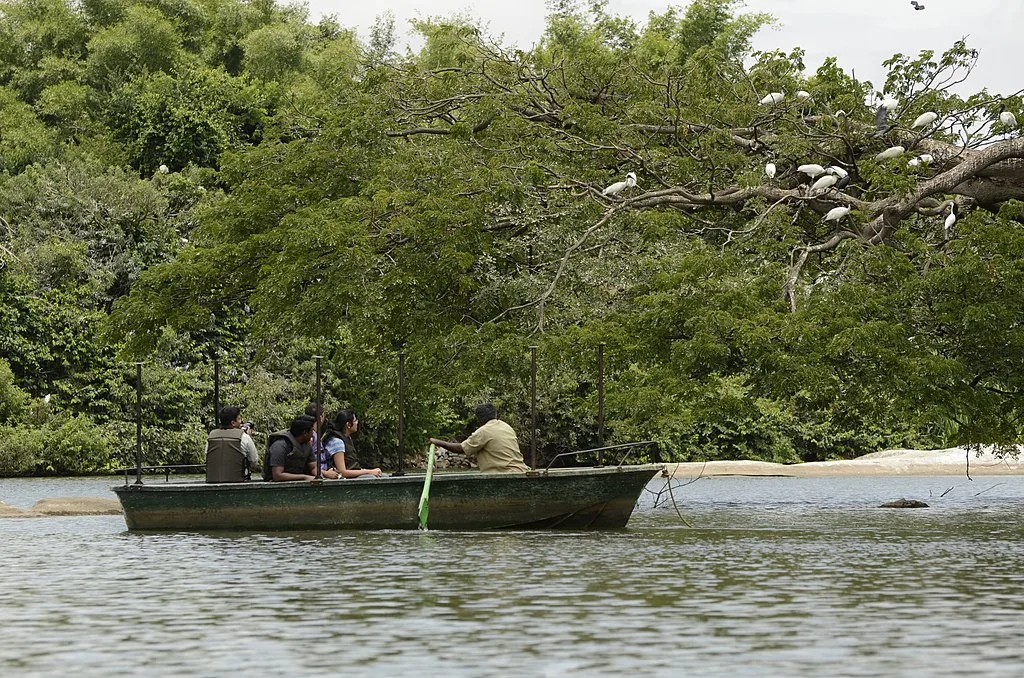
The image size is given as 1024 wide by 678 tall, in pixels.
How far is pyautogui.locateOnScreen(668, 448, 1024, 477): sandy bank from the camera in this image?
141ft

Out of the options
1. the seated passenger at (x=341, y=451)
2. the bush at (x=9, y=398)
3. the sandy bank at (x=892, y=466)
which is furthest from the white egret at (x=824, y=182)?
the bush at (x=9, y=398)

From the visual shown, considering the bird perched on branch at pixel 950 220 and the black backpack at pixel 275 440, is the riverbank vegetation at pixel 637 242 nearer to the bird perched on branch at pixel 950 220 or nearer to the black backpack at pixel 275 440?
the bird perched on branch at pixel 950 220

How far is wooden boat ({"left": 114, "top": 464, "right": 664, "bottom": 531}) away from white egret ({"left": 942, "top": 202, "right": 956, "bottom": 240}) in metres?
6.10

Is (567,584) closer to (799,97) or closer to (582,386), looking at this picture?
(799,97)

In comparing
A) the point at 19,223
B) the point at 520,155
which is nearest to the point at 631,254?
the point at 520,155

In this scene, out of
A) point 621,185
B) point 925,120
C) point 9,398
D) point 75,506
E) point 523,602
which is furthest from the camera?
point 9,398

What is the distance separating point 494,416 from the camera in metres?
22.0

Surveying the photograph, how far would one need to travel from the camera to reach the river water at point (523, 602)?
10523mm

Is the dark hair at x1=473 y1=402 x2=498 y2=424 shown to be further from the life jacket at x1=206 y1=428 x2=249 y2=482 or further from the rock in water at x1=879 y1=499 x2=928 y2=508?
the rock in water at x1=879 y1=499 x2=928 y2=508

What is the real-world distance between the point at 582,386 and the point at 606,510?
25383 millimetres

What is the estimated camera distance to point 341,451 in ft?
72.5

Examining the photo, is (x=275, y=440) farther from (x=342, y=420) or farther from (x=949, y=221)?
(x=949, y=221)

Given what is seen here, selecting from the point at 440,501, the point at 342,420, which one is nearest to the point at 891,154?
the point at 440,501

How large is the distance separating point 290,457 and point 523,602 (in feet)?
29.3
